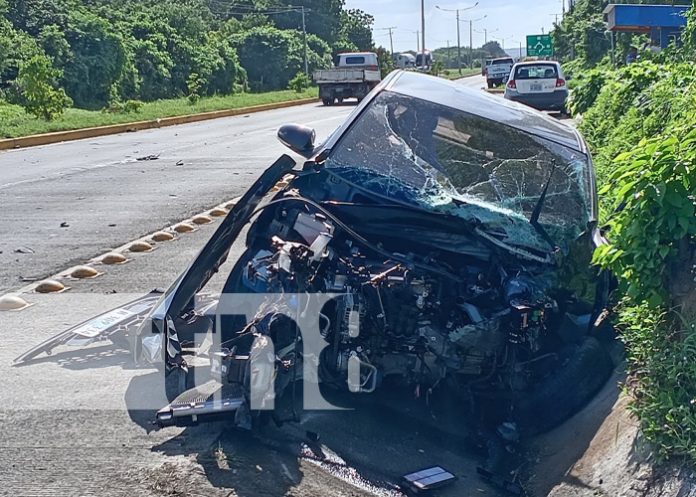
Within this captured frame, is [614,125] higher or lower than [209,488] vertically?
higher

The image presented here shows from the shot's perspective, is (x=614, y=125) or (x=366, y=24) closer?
(x=614, y=125)

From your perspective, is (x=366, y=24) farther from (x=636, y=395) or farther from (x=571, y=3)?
(x=636, y=395)

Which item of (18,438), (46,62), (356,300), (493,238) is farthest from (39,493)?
(46,62)

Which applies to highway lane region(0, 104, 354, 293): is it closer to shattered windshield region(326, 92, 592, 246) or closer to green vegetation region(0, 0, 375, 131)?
shattered windshield region(326, 92, 592, 246)

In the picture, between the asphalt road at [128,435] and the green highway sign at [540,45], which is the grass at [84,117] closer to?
the asphalt road at [128,435]

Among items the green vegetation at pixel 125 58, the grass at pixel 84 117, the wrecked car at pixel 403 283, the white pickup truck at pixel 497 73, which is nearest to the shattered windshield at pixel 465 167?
the wrecked car at pixel 403 283

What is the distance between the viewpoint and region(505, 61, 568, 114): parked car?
2369cm

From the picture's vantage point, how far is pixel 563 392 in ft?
15.2

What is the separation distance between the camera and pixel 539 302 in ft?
14.5

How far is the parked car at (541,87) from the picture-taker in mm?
23688

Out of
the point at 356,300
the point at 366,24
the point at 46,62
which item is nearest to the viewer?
the point at 356,300

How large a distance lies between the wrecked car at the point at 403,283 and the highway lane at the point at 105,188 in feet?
11.7

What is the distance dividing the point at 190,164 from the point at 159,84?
26.9 meters

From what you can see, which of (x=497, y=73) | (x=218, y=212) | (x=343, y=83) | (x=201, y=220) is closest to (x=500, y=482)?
(x=201, y=220)
